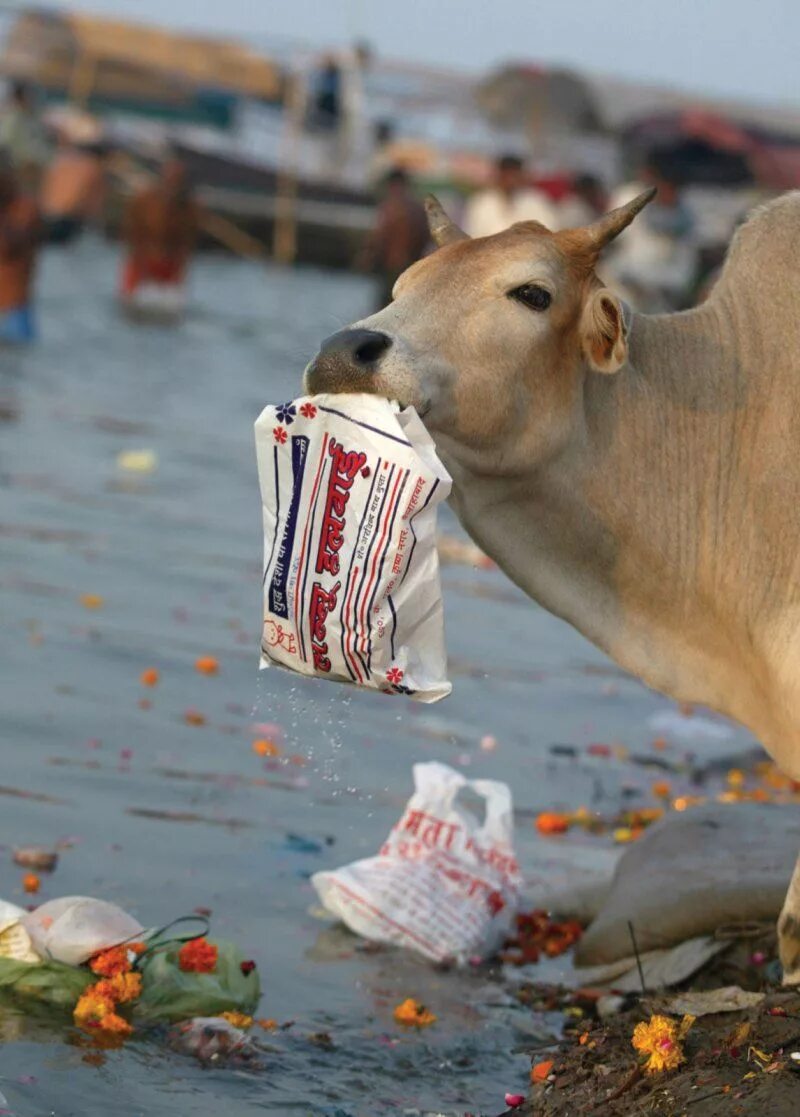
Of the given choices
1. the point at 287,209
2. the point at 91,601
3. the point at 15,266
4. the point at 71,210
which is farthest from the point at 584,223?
the point at 91,601

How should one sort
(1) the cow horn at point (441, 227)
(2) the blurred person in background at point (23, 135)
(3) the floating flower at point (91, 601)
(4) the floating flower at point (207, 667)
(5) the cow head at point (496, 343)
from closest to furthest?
(5) the cow head at point (496, 343), (1) the cow horn at point (441, 227), (4) the floating flower at point (207, 667), (3) the floating flower at point (91, 601), (2) the blurred person in background at point (23, 135)

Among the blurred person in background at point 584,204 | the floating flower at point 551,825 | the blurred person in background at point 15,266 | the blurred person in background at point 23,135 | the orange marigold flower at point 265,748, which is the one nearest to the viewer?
the floating flower at point 551,825

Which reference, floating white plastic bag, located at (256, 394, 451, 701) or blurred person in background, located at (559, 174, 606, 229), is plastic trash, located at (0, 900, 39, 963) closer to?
floating white plastic bag, located at (256, 394, 451, 701)

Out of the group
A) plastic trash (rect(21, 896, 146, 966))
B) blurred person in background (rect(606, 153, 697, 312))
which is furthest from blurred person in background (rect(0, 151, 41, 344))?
plastic trash (rect(21, 896, 146, 966))

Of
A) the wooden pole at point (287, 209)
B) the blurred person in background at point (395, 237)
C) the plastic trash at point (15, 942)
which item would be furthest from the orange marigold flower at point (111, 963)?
the wooden pole at point (287, 209)

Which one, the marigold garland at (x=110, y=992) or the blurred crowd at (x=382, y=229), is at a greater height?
the marigold garland at (x=110, y=992)

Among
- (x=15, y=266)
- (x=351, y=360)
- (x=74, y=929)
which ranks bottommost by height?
(x=15, y=266)

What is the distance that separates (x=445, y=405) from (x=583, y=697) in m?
4.10

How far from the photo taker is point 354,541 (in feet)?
13.2

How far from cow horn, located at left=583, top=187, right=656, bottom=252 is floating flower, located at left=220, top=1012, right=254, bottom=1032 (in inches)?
71.0

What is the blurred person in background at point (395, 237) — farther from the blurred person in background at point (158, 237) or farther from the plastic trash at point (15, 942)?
the plastic trash at point (15, 942)

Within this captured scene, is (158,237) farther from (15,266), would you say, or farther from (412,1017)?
(412,1017)

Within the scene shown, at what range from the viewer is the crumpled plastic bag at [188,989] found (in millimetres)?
4379

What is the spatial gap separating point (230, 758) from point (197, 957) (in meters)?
1.94
